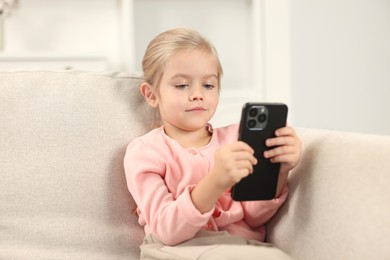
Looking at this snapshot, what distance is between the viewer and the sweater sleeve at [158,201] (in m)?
0.95

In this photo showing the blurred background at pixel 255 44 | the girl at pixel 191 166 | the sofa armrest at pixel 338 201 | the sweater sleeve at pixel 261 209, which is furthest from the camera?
the blurred background at pixel 255 44

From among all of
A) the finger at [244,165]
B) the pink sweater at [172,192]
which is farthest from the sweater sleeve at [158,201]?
the finger at [244,165]

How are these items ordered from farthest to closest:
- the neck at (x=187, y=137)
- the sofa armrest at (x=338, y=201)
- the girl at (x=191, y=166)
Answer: the neck at (x=187, y=137), the girl at (x=191, y=166), the sofa armrest at (x=338, y=201)

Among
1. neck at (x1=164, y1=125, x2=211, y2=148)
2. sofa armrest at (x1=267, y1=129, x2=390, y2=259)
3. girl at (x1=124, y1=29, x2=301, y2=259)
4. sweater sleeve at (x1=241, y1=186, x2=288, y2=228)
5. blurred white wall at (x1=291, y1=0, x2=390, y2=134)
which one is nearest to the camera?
sofa armrest at (x1=267, y1=129, x2=390, y2=259)

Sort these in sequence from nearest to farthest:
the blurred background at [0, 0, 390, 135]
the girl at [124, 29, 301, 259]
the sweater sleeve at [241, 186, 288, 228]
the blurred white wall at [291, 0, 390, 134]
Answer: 1. the girl at [124, 29, 301, 259]
2. the sweater sleeve at [241, 186, 288, 228]
3. the blurred background at [0, 0, 390, 135]
4. the blurred white wall at [291, 0, 390, 134]

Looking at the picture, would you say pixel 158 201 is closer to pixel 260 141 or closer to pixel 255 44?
pixel 260 141

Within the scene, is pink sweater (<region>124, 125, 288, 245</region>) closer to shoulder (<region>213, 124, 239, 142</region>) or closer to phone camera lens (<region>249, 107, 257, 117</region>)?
shoulder (<region>213, 124, 239, 142</region>)

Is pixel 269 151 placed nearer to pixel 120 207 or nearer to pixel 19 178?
pixel 120 207

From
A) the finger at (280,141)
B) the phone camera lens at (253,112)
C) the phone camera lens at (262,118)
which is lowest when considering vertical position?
the finger at (280,141)

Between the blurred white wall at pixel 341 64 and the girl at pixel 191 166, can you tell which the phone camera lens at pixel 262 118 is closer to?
the girl at pixel 191 166

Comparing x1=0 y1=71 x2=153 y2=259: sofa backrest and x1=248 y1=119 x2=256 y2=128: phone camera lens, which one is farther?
x1=0 y1=71 x2=153 y2=259: sofa backrest

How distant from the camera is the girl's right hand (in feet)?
2.93

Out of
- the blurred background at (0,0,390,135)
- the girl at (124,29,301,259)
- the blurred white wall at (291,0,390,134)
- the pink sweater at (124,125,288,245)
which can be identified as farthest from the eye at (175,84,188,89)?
the blurred white wall at (291,0,390,134)

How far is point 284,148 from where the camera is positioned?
3.22 feet
